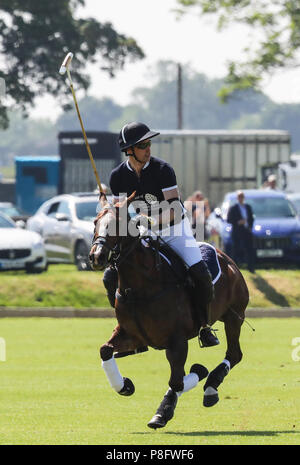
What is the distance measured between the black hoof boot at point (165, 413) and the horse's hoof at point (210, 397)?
3.11 feet

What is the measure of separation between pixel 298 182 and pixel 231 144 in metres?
6.34

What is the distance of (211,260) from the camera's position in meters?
11.8

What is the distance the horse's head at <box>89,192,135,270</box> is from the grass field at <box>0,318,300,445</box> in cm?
142

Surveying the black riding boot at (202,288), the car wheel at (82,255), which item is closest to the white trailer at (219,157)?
the car wheel at (82,255)

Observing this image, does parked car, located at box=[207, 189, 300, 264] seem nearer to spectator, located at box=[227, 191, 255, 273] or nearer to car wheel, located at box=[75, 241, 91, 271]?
spectator, located at box=[227, 191, 255, 273]

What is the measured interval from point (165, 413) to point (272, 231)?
59.6 feet

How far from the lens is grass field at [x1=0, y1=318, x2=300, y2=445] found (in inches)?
386

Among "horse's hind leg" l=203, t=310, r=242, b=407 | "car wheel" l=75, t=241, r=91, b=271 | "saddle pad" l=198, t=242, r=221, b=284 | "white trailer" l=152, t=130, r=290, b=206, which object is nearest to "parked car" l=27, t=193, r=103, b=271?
"car wheel" l=75, t=241, r=91, b=271

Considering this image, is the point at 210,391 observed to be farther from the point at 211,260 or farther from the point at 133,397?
the point at 133,397
